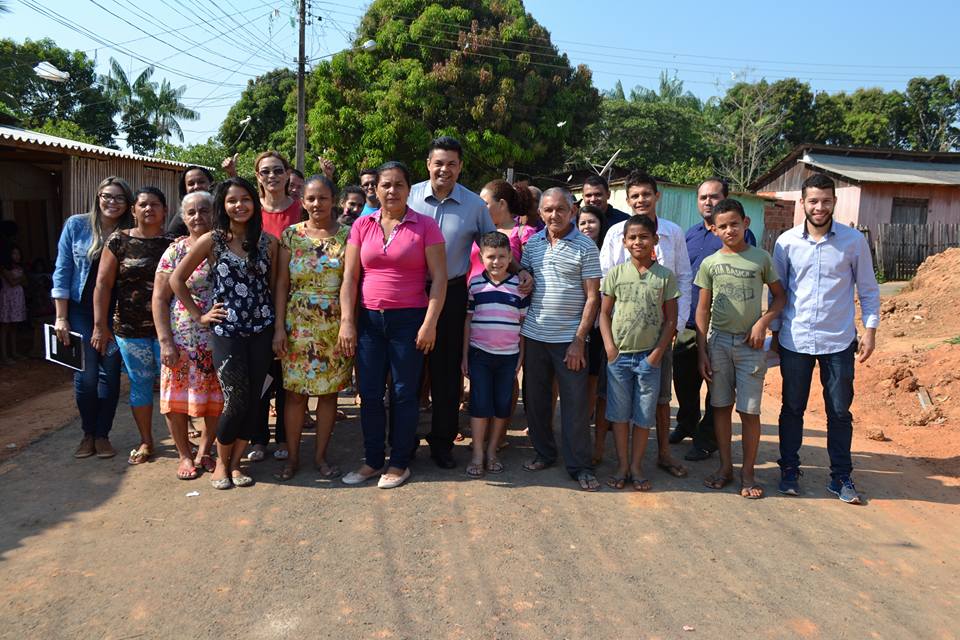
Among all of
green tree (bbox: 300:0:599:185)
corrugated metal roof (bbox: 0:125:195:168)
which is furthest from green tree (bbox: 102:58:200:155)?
corrugated metal roof (bbox: 0:125:195:168)

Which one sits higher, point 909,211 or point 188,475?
point 909,211

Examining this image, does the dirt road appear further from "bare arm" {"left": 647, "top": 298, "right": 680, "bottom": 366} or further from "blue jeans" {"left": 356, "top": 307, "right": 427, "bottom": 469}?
"bare arm" {"left": 647, "top": 298, "right": 680, "bottom": 366}

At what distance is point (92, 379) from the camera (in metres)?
4.58

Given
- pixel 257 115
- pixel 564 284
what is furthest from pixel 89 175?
pixel 257 115

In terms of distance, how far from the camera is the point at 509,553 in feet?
11.1

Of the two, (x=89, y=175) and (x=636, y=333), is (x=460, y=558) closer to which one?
(x=636, y=333)

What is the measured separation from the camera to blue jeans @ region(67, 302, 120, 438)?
4.56 metres

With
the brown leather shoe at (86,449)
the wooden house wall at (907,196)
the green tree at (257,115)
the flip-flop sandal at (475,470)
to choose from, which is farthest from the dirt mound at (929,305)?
the green tree at (257,115)

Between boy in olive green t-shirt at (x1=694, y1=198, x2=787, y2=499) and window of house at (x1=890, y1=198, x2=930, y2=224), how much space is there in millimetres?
18915

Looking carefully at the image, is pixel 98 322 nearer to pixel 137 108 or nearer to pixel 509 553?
pixel 509 553

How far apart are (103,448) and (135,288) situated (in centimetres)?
114

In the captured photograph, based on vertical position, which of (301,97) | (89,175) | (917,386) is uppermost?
(301,97)

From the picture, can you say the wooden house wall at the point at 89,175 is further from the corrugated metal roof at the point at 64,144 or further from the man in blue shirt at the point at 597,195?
the man in blue shirt at the point at 597,195

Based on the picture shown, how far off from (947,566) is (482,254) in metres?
2.96
